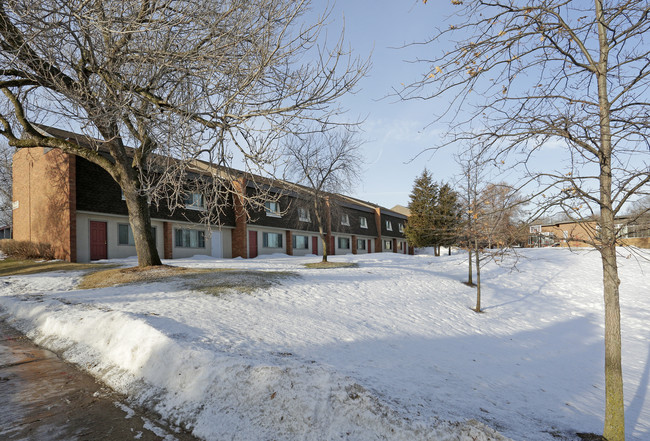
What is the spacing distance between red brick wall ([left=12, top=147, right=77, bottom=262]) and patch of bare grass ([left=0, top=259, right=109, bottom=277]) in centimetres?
104

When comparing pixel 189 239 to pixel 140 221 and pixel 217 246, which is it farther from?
pixel 140 221

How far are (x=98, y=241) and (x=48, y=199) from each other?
131 inches

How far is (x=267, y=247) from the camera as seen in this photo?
98.4 ft

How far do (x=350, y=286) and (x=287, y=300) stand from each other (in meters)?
3.57

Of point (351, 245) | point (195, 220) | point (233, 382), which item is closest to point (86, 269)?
point (195, 220)

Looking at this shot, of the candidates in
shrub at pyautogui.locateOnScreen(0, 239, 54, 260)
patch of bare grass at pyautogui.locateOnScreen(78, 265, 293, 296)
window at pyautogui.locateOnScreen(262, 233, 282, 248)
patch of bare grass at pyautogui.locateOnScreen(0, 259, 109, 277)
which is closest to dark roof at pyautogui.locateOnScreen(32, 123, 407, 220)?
patch of bare grass at pyautogui.locateOnScreen(78, 265, 293, 296)

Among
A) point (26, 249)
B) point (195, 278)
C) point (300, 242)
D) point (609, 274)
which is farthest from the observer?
point (300, 242)

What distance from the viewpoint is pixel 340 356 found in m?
6.28

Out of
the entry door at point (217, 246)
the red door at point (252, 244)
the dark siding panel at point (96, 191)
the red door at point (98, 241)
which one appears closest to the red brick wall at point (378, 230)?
the red door at point (252, 244)

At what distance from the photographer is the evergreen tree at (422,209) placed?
1366 inches

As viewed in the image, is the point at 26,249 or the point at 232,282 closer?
the point at 232,282

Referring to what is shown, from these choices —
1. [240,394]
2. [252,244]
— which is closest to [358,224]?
[252,244]

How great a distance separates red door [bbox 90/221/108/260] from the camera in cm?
1945

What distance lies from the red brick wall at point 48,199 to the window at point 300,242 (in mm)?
17758
